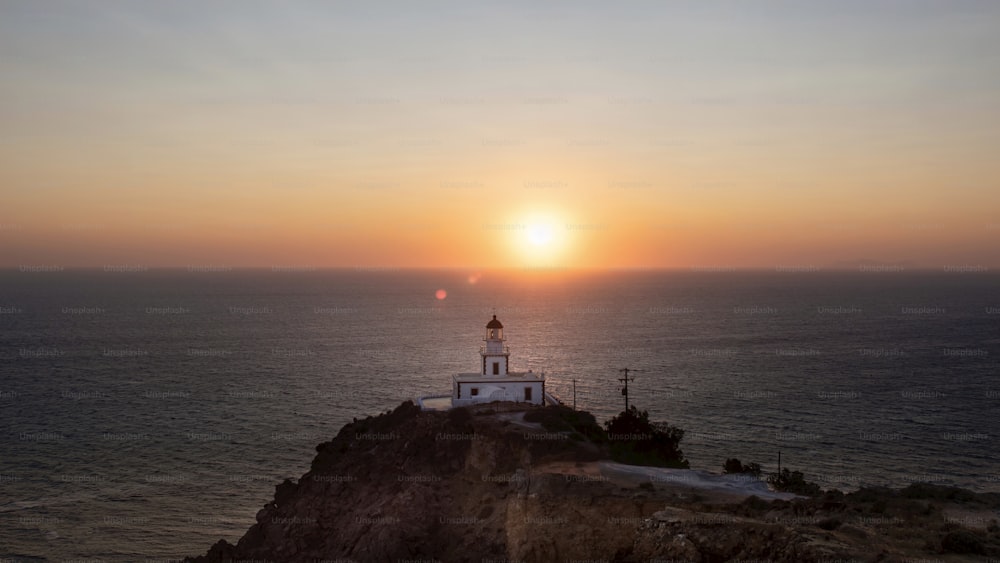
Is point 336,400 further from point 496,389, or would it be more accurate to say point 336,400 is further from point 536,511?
point 536,511

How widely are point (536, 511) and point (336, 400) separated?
49.2 metres

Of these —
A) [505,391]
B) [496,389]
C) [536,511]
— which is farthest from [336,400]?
[536,511]

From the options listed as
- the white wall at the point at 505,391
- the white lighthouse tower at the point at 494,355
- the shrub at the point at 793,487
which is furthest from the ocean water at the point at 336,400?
the shrub at the point at 793,487

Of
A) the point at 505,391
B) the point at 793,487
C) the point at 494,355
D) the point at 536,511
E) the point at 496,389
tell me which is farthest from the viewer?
the point at 494,355

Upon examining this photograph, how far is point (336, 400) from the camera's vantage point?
74.6 meters

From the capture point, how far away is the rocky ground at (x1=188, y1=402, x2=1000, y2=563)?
71.5 ft

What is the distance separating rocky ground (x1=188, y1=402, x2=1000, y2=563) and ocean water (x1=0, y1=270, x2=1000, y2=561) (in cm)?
975

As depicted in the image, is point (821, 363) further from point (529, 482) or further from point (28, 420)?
point (28, 420)

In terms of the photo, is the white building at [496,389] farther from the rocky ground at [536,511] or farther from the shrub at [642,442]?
the shrub at [642,442]

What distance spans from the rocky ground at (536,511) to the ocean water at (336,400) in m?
9.75

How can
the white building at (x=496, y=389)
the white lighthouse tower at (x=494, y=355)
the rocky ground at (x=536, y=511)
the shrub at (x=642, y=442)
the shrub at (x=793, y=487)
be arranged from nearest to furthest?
the rocky ground at (x=536, y=511)
the shrub at (x=793, y=487)
the shrub at (x=642, y=442)
the white building at (x=496, y=389)
the white lighthouse tower at (x=494, y=355)

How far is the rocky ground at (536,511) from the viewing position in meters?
21.8

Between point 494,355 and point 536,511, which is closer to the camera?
point 536,511

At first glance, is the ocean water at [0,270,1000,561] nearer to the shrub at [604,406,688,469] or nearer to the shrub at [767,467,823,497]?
the shrub at [604,406,688,469]
